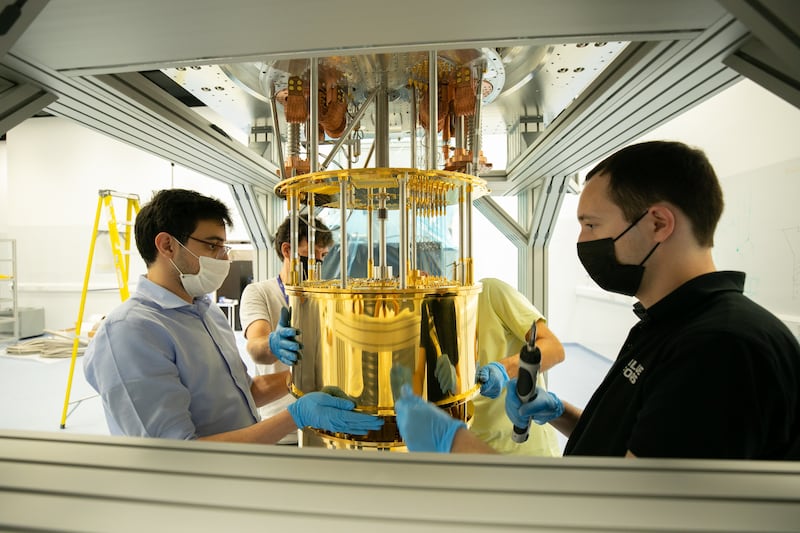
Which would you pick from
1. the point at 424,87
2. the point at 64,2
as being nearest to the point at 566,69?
the point at 424,87

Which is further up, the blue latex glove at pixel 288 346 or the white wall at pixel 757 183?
the white wall at pixel 757 183

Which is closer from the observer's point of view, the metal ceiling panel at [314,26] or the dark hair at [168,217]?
the metal ceiling panel at [314,26]

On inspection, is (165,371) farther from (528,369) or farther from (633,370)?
(633,370)

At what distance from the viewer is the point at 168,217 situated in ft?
4.10

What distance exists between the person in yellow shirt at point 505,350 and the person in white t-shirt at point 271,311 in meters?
0.76

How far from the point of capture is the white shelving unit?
5.38 meters

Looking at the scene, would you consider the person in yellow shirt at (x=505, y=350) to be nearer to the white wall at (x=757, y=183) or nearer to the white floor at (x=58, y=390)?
the white floor at (x=58, y=390)

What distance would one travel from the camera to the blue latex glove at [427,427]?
0.83 meters

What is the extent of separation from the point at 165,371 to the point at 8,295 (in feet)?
25.7

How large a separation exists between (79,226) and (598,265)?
764 cm

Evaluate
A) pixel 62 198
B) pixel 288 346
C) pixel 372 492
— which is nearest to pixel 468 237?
pixel 288 346

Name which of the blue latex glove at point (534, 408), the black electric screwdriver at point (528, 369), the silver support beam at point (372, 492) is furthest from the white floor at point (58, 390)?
the silver support beam at point (372, 492)

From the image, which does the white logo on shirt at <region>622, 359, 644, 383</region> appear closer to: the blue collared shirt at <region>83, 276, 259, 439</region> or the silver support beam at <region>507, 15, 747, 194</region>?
the silver support beam at <region>507, 15, 747, 194</region>

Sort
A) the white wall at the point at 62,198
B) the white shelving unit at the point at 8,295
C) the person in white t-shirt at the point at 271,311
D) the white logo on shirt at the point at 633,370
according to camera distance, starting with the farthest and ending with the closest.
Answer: the white wall at the point at 62,198, the white shelving unit at the point at 8,295, the person in white t-shirt at the point at 271,311, the white logo on shirt at the point at 633,370
